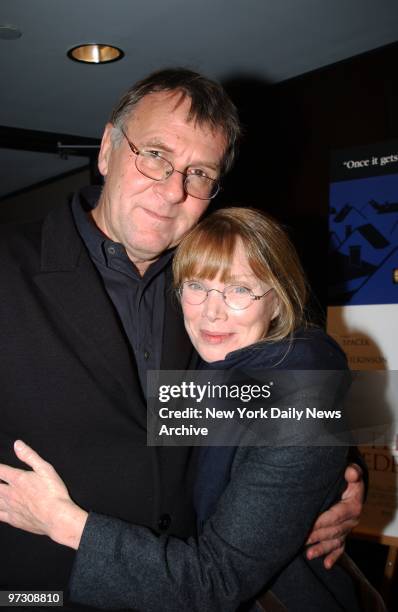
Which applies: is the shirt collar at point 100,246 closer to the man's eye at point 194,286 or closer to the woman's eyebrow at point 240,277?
the man's eye at point 194,286

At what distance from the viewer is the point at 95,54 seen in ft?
10.5

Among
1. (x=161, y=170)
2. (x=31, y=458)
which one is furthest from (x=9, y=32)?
(x=31, y=458)

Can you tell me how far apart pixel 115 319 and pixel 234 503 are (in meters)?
0.51

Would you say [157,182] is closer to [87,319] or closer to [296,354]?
[87,319]

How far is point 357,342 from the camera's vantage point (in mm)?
3002

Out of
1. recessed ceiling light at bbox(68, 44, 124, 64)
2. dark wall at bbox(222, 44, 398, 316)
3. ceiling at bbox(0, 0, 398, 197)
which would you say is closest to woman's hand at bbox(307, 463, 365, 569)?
dark wall at bbox(222, 44, 398, 316)

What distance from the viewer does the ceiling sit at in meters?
2.69

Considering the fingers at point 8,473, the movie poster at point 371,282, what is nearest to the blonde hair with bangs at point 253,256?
the fingers at point 8,473

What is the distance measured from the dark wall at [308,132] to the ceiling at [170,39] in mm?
97

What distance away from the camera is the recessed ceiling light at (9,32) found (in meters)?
2.87

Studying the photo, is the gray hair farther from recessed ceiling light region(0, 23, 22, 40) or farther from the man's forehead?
recessed ceiling light region(0, 23, 22, 40)

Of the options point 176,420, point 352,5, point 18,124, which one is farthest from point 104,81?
point 176,420

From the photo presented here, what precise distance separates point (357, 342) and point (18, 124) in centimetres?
284

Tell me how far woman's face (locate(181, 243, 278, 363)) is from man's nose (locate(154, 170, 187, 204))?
244 mm
